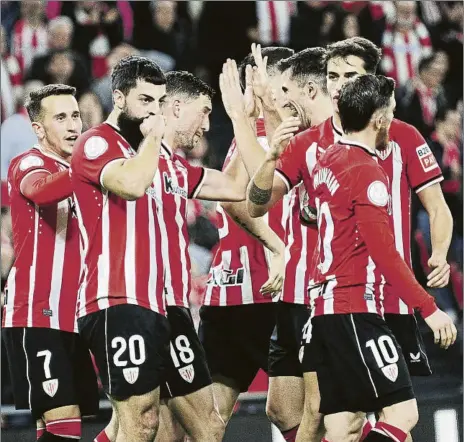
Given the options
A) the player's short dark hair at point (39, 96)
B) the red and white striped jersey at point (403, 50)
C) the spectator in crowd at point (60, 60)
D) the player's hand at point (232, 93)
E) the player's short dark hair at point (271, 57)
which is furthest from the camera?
the red and white striped jersey at point (403, 50)

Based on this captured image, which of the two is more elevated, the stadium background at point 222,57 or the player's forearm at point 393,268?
the stadium background at point 222,57

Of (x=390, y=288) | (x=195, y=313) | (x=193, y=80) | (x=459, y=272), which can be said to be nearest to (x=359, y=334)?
(x=390, y=288)

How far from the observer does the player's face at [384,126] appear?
4426 mm

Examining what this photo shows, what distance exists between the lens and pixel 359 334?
169 inches

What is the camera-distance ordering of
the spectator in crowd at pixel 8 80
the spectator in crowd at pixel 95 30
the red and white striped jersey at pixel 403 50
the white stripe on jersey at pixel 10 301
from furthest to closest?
the red and white striped jersey at pixel 403 50
the spectator in crowd at pixel 95 30
the spectator in crowd at pixel 8 80
the white stripe on jersey at pixel 10 301

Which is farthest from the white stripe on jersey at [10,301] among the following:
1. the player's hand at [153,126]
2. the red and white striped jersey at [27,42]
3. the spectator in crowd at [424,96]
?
the spectator in crowd at [424,96]

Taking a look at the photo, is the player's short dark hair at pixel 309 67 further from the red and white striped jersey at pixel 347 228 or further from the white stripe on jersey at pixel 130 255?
the white stripe on jersey at pixel 130 255

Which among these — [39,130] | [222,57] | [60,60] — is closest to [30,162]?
[39,130]

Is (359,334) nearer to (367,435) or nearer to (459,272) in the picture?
(367,435)

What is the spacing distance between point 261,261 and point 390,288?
43.6 inches

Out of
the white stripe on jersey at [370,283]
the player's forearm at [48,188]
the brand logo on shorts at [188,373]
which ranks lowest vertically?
the brand logo on shorts at [188,373]

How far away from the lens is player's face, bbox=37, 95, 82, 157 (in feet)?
17.5

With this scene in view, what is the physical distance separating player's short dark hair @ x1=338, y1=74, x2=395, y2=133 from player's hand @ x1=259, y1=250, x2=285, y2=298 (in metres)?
0.88

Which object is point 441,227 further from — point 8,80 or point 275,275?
point 8,80
